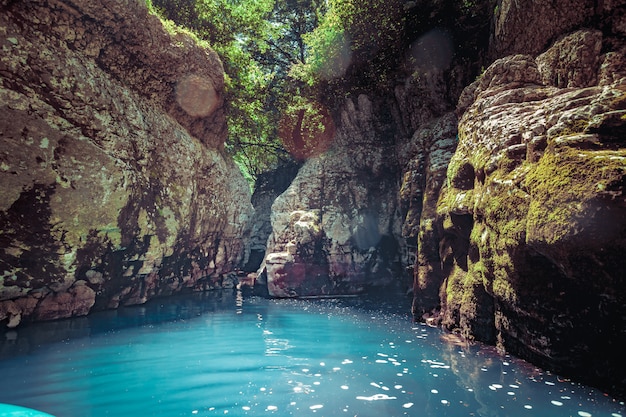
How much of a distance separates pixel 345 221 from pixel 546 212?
14.2 meters

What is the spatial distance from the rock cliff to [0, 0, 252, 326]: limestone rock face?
37.4ft

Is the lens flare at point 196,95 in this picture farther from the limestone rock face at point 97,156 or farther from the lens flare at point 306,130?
the lens flare at point 306,130

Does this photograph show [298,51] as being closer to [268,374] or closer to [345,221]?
[345,221]

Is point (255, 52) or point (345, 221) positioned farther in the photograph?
point (255, 52)

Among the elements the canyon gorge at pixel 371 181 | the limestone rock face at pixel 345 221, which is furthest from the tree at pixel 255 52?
the limestone rock face at pixel 345 221

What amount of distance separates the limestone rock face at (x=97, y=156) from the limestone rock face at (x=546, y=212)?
11.7 m

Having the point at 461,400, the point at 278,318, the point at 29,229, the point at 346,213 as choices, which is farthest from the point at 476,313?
the point at 29,229

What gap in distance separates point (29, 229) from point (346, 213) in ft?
48.3

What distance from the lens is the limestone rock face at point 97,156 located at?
10.2m

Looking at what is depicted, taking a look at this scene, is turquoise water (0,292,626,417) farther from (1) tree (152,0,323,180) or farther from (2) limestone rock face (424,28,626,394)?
(1) tree (152,0,323,180)

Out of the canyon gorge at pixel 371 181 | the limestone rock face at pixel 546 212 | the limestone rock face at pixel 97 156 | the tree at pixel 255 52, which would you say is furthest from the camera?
the tree at pixel 255 52

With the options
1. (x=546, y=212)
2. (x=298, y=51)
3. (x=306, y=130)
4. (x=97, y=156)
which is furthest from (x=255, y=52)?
(x=546, y=212)

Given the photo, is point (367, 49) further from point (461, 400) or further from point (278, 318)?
point (461, 400)

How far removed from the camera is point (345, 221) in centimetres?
2039
